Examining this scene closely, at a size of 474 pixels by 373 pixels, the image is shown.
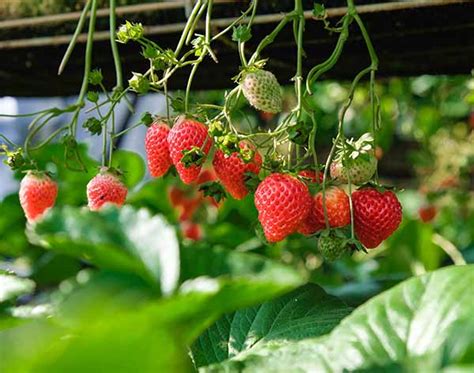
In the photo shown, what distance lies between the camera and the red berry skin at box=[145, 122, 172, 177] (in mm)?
942

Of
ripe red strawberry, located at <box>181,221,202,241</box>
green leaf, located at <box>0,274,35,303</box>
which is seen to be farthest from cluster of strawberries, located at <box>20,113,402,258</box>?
ripe red strawberry, located at <box>181,221,202,241</box>

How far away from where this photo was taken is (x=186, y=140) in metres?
0.88

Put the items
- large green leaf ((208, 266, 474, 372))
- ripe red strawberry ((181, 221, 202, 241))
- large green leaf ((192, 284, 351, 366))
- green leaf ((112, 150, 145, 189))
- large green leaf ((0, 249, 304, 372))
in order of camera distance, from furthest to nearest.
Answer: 1. ripe red strawberry ((181, 221, 202, 241))
2. green leaf ((112, 150, 145, 189))
3. large green leaf ((192, 284, 351, 366))
4. large green leaf ((208, 266, 474, 372))
5. large green leaf ((0, 249, 304, 372))

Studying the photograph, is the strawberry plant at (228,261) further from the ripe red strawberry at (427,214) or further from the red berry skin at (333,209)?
the ripe red strawberry at (427,214)

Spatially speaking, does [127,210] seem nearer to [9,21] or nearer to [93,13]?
[93,13]

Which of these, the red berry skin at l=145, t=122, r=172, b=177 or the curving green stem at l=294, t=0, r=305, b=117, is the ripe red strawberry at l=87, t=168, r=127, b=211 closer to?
the red berry skin at l=145, t=122, r=172, b=177

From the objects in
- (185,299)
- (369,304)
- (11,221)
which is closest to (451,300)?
(369,304)

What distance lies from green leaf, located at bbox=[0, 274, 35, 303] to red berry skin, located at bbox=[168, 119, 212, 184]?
25 centimetres

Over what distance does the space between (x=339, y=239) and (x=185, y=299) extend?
0.42 m

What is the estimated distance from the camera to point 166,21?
3.89 ft

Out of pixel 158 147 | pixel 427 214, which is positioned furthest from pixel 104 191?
pixel 427 214

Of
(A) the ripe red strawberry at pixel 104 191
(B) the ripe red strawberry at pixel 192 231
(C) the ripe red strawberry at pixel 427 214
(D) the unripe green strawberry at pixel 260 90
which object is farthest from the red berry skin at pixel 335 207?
(C) the ripe red strawberry at pixel 427 214

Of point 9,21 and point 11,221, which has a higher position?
point 9,21

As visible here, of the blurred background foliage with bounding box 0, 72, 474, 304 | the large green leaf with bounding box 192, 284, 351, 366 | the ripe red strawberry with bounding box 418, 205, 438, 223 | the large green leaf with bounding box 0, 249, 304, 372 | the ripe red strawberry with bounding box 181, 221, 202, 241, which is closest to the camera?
the large green leaf with bounding box 0, 249, 304, 372
